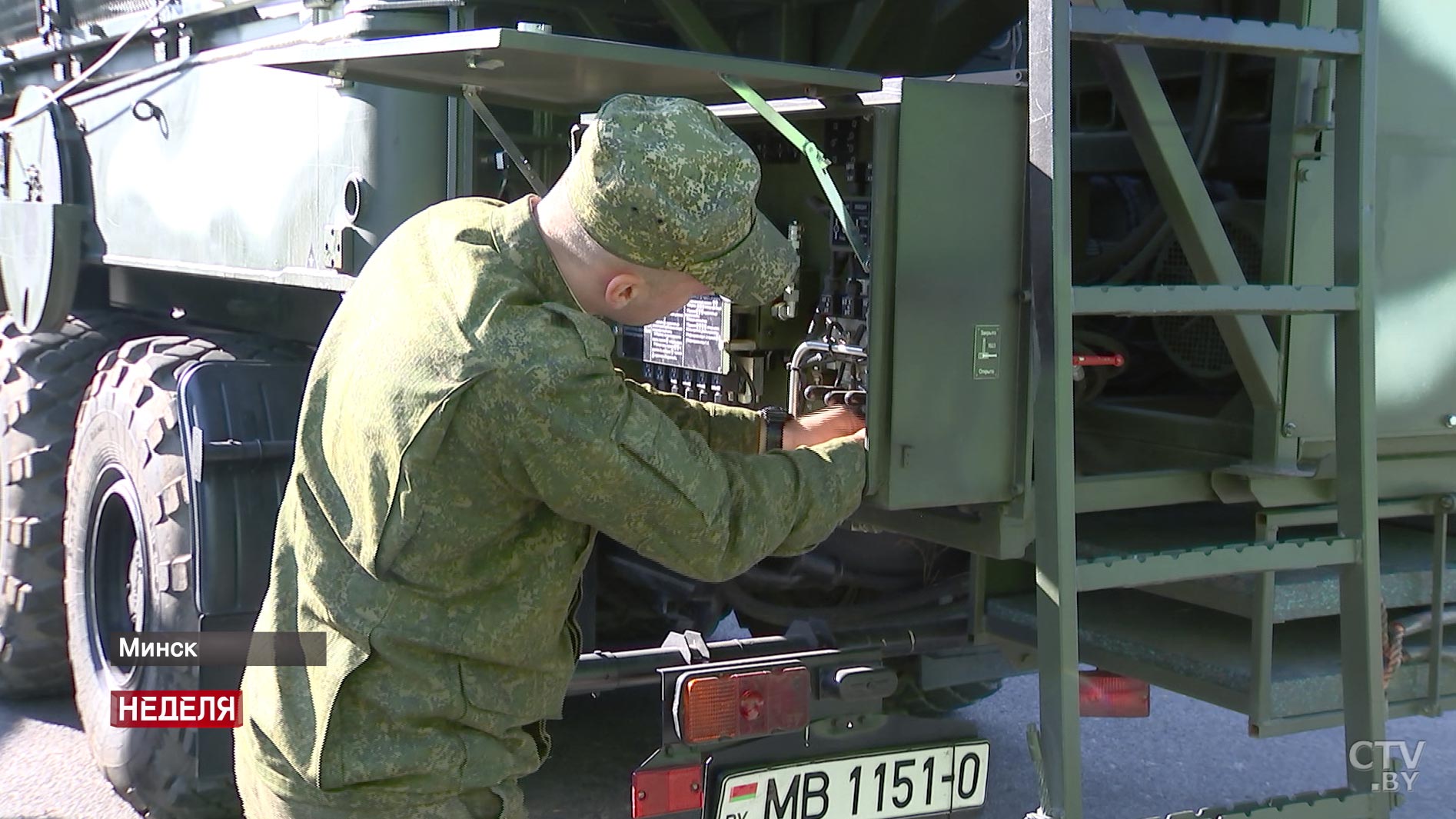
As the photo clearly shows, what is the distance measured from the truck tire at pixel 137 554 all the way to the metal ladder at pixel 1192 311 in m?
1.88

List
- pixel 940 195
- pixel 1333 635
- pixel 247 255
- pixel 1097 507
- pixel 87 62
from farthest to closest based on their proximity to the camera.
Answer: pixel 87 62 < pixel 247 255 < pixel 1333 635 < pixel 1097 507 < pixel 940 195

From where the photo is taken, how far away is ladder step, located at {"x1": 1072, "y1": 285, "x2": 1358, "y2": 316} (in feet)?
7.97

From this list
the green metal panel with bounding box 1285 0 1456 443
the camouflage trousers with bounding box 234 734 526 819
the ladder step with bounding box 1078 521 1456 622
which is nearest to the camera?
the camouflage trousers with bounding box 234 734 526 819

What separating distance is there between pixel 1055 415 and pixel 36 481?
3193 millimetres

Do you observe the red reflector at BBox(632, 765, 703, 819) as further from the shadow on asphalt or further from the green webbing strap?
the shadow on asphalt

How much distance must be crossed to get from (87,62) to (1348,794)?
3.81 metres

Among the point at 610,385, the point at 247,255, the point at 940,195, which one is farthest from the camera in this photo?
the point at 247,255

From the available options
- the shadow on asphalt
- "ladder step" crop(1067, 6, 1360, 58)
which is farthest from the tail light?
the shadow on asphalt

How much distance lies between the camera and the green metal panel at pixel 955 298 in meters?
2.48

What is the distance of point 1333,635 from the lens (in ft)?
10.4

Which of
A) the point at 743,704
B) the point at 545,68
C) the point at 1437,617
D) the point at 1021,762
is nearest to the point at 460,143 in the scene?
the point at 545,68

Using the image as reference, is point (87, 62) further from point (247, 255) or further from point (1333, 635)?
point (1333, 635)

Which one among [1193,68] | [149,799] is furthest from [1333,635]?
[149,799]

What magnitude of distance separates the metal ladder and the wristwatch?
1.33 ft
